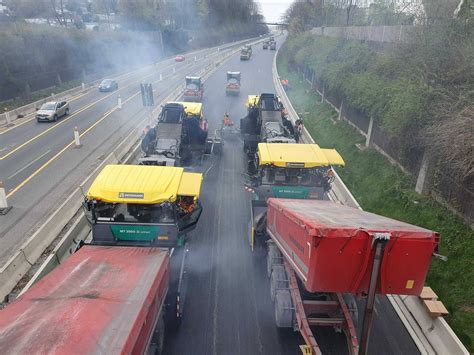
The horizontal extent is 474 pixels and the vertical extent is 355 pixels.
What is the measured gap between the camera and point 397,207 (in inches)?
510

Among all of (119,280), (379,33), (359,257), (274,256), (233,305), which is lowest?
(233,305)

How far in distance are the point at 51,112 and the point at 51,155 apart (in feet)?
30.5

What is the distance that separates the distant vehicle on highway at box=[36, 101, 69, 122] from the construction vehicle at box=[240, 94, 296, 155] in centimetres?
1568

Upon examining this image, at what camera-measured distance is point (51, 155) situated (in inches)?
769

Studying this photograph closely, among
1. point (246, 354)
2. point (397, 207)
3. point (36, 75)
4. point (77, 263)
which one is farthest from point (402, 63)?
point (36, 75)

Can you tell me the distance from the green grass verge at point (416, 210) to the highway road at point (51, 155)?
12.1 m

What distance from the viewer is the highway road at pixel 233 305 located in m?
7.74

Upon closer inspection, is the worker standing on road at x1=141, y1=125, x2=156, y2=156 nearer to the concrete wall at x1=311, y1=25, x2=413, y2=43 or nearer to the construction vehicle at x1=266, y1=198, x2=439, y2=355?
the construction vehicle at x1=266, y1=198, x2=439, y2=355

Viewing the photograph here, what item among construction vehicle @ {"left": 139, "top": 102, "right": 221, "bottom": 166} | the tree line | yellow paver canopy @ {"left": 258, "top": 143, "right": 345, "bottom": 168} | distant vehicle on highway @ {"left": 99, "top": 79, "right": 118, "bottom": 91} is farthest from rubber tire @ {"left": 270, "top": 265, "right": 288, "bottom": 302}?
distant vehicle on highway @ {"left": 99, "top": 79, "right": 118, "bottom": 91}

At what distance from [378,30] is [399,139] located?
56.9 feet

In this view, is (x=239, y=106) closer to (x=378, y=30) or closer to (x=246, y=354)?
(x=378, y=30)

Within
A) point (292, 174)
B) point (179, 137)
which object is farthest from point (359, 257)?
point (179, 137)

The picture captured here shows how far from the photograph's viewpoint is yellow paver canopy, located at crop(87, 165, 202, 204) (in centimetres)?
851

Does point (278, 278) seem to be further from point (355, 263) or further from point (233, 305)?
point (355, 263)
